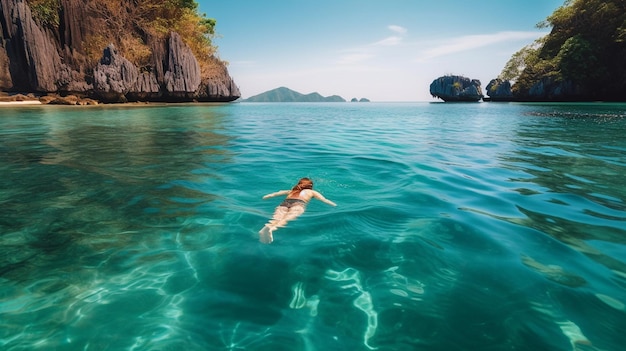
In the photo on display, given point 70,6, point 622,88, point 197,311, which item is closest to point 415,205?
point 197,311

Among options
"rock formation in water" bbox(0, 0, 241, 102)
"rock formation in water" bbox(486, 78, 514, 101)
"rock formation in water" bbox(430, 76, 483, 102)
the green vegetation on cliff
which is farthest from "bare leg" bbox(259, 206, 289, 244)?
"rock formation in water" bbox(430, 76, 483, 102)

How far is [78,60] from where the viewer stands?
130 feet

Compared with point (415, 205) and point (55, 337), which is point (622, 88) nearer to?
point (415, 205)

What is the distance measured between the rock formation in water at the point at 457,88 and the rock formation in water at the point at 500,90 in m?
14.7

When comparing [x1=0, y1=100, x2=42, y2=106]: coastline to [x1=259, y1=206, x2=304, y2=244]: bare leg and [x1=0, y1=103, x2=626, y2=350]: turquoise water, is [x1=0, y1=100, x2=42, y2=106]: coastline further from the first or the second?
[x1=259, y1=206, x2=304, y2=244]: bare leg

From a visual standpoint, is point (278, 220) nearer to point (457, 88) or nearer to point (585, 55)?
point (585, 55)

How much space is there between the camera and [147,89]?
144 ft

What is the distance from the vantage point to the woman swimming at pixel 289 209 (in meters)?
3.84

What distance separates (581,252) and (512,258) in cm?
92

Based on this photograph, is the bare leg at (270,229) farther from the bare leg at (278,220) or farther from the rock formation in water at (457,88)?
the rock formation in water at (457,88)

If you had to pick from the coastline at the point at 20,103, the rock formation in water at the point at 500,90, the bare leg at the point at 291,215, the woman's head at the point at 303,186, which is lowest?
the bare leg at the point at 291,215

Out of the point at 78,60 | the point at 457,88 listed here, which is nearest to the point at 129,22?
the point at 78,60

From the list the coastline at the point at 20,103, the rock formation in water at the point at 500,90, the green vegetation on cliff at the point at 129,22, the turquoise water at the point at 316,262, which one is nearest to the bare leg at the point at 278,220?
the turquoise water at the point at 316,262

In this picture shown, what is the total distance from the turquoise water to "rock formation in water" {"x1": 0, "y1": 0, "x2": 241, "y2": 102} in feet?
132
